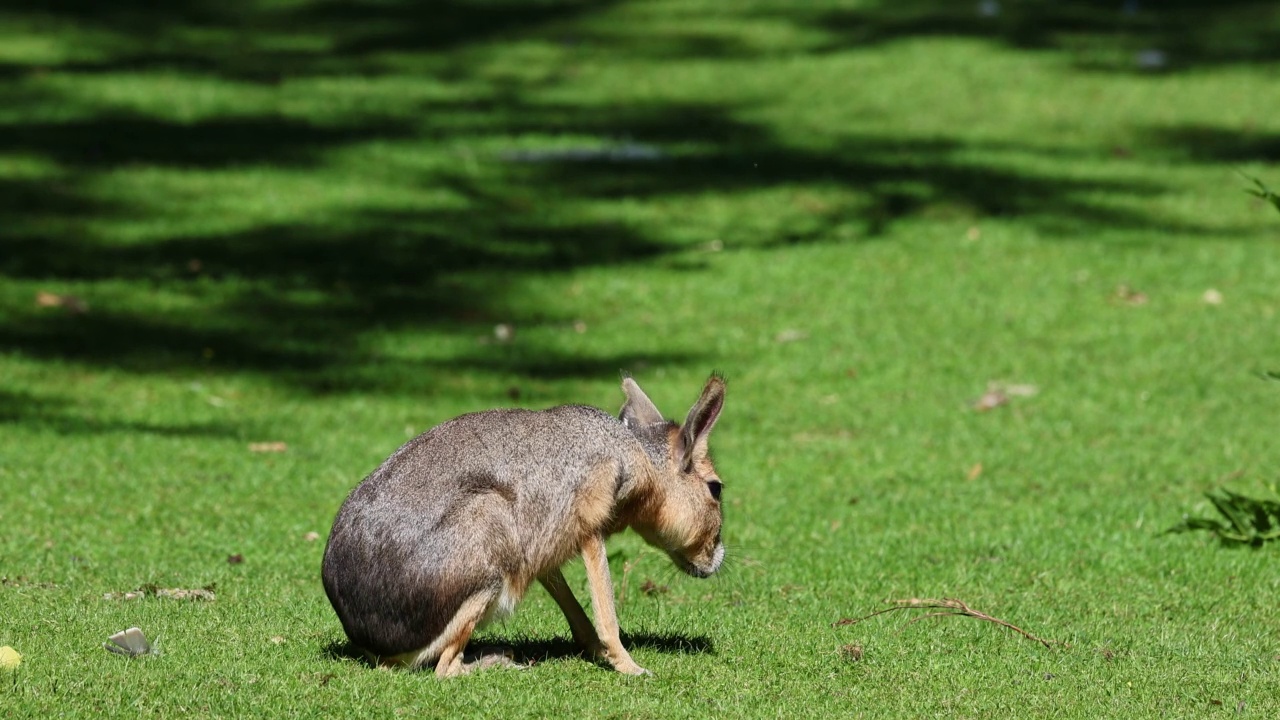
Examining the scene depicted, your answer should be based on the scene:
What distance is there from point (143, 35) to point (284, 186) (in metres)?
5.95

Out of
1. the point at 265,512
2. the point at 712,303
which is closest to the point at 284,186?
the point at 712,303

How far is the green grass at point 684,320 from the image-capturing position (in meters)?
6.26

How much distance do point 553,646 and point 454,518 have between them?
3.41 ft

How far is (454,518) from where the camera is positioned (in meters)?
5.53

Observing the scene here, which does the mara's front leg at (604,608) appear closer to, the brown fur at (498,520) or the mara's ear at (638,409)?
the brown fur at (498,520)

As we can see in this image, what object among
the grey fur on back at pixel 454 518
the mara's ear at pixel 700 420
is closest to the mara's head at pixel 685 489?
the mara's ear at pixel 700 420

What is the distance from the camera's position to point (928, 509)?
29.6ft

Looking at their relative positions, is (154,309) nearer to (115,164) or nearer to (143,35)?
(115,164)

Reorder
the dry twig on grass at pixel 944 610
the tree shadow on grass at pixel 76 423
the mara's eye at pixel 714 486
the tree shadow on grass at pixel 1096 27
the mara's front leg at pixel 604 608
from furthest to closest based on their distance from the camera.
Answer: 1. the tree shadow on grass at pixel 1096 27
2. the tree shadow on grass at pixel 76 423
3. the dry twig on grass at pixel 944 610
4. the mara's eye at pixel 714 486
5. the mara's front leg at pixel 604 608

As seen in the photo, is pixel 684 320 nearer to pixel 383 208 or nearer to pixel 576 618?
pixel 383 208

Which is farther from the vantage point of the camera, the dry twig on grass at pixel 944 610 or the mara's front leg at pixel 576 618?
the dry twig on grass at pixel 944 610

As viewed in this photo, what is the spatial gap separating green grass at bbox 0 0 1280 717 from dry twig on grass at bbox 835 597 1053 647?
0.19 ft

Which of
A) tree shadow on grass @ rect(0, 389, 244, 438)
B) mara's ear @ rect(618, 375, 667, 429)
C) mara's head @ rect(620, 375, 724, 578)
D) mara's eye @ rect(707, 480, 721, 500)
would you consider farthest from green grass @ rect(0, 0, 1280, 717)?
mara's ear @ rect(618, 375, 667, 429)

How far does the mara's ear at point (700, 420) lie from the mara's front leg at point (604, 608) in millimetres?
504
